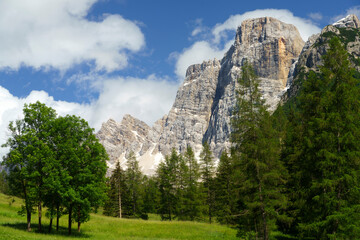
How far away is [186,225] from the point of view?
122 feet

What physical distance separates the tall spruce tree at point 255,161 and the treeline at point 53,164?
13.9 m

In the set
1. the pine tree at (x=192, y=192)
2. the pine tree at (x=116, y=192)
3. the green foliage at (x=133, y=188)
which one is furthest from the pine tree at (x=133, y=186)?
the pine tree at (x=192, y=192)

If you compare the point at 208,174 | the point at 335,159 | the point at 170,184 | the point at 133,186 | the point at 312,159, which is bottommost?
the point at 133,186

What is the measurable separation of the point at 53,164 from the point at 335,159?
23.2 m

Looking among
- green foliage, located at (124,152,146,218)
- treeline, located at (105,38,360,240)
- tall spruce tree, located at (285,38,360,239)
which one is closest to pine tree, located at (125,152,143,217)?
green foliage, located at (124,152,146,218)

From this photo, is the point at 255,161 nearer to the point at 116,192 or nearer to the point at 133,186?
the point at 116,192

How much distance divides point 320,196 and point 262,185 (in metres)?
4.03

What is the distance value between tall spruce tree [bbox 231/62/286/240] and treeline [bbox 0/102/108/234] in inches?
547

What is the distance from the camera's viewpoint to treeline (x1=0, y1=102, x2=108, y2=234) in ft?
86.9

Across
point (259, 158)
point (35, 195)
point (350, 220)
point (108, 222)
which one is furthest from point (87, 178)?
point (350, 220)

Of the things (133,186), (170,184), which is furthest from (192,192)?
(133,186)

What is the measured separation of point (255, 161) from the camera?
2262 centimetres

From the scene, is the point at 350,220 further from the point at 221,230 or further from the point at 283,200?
the point at 221,230

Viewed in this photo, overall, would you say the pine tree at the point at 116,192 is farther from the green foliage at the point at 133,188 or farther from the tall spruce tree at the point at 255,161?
the tall spruce tree at the point at 255,161
